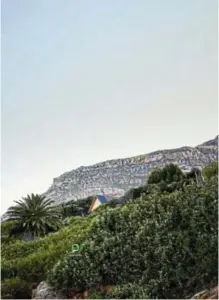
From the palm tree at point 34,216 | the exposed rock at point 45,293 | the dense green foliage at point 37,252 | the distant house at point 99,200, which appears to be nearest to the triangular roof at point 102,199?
the distant house at point 99,200

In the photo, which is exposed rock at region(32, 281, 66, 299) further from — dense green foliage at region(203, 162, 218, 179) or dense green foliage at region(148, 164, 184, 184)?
dense green foliage at region(203, 162, 218, 179)

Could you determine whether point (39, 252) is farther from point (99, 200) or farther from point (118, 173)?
point (118, 173)

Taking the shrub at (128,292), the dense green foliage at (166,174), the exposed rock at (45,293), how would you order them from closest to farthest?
the shrub at (128,292) < the exposed rock at (45,293) < the dense green foliage at (166,174)

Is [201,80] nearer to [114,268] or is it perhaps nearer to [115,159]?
[115,159]

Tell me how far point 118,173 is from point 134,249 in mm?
450

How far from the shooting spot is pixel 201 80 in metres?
2.43

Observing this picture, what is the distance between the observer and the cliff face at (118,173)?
2.75m

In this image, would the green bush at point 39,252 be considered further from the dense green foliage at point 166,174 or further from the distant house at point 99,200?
the dense green foliage at point 166,174

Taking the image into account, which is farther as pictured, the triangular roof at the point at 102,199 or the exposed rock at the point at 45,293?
the triangular roof at the point at 102,199

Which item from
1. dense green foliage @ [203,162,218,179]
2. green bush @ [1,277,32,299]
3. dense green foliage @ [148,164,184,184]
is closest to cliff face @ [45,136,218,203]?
dense green foliage @ [148,164,184,184]

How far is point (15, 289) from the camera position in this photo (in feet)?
8.70

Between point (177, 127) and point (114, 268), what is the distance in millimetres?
790

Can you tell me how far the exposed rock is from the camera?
257cm

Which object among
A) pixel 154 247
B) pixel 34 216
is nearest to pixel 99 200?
pixel 34 216
